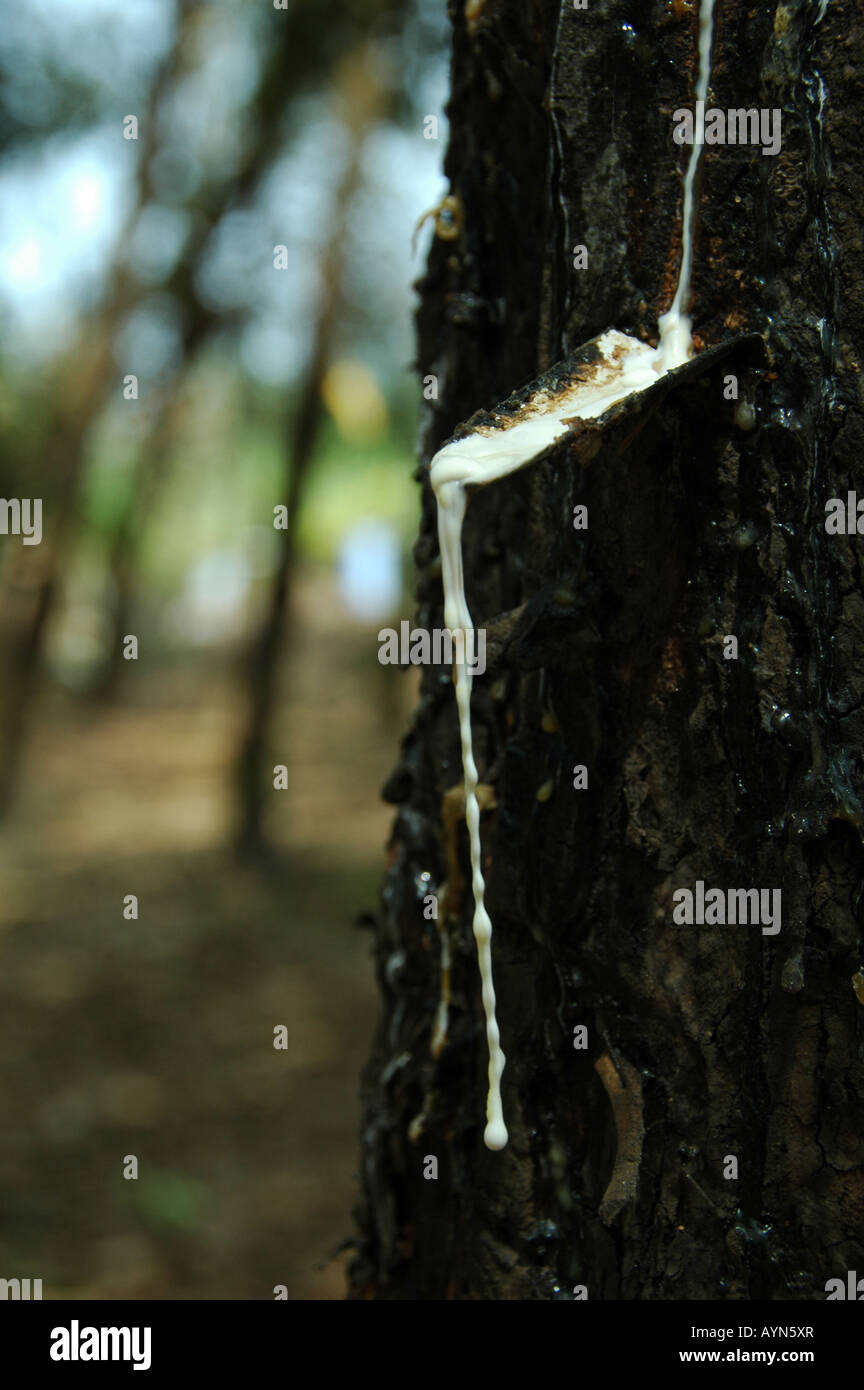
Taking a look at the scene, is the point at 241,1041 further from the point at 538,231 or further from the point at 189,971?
the point at 538,231

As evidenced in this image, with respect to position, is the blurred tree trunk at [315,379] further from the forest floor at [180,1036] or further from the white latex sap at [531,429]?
the white latex sap at [531,429]

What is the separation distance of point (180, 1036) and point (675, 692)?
196 inches

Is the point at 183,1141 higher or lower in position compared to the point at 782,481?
lower

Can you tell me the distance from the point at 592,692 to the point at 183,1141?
13.5 feet

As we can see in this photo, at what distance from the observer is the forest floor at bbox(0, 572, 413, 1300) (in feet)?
14.0

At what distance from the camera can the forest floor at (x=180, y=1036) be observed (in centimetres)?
425

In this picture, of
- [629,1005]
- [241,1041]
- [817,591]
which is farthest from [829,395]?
[241,1041]

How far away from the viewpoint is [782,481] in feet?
4.44

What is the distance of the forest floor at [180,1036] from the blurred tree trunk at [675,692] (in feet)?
3.98

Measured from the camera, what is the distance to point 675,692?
1.43 meters
